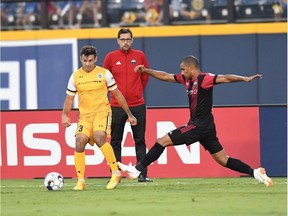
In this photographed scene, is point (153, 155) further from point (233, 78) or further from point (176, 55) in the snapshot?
point (176, 55)

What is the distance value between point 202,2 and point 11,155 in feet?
22.2

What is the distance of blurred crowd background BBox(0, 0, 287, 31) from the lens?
22.3m

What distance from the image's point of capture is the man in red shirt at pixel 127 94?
15.7 m

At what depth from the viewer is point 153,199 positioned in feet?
41.8

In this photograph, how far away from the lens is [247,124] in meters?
17.1

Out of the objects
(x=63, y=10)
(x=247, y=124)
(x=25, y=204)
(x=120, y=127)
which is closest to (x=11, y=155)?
(x=120, y=127)

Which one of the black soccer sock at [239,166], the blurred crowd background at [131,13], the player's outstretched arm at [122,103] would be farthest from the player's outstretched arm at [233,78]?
the blurred crowd background at [131,13]

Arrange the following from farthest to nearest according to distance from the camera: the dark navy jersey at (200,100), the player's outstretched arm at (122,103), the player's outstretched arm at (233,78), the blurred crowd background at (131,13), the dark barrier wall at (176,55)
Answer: the dark barrier wall at (176,55), the blurred crowd background at (131,13), the player's outstretched arm at (122,103), the dark navy jersey at (200,100), the player's outstretched arm at (233,78)

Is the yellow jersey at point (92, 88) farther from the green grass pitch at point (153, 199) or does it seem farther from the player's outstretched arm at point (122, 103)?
the green grass pitch at point (153, 199)

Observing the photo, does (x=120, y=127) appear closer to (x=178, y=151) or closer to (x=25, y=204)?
(x=178, y=151)

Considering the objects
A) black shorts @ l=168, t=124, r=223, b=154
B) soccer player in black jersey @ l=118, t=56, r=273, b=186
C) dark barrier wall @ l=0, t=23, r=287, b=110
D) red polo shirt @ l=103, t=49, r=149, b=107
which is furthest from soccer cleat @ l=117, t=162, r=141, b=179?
dark barrier wall @ l=0, t=23, r=287, b=110

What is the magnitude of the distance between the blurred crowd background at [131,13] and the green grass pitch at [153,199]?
6972 mm

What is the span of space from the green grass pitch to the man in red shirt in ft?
1.92

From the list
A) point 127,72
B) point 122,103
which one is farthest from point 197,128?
point 127,72
